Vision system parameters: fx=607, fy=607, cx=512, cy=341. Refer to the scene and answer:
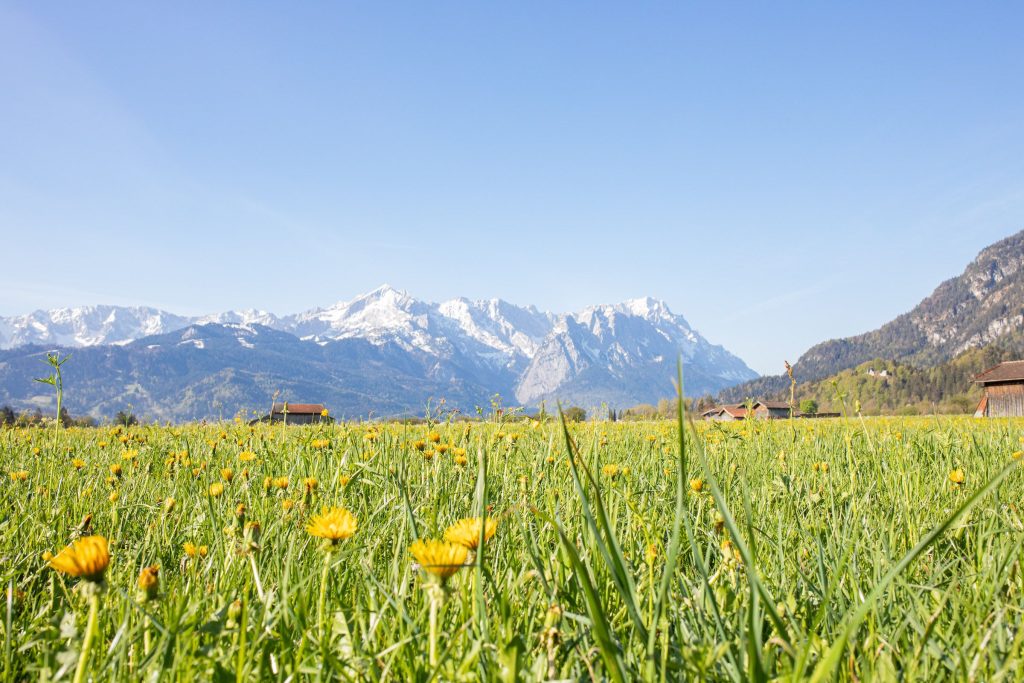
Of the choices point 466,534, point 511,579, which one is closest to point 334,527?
point 466,534

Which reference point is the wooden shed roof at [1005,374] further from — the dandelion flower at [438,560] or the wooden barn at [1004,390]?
the dandelion flower at [438,560]

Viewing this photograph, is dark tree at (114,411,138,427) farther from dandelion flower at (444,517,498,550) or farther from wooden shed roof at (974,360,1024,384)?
wooden shed roof at (974,360,1024,384)

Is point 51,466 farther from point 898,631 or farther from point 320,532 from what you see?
point 898,631

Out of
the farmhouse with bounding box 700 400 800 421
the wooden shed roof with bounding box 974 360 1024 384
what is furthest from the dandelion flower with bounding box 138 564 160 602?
the wooden shed roof with bounding box 974 360 1024 384

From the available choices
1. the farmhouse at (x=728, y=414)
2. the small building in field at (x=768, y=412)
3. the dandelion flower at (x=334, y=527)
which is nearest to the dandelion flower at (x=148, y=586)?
the dandelion flower at (x=334, y=527)

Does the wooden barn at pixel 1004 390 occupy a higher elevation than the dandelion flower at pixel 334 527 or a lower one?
lower

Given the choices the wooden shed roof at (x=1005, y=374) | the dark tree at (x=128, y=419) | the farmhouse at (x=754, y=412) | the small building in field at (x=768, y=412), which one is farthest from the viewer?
the wooden shed roof at (x=1005, y=374)

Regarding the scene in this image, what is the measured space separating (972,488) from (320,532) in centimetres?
356

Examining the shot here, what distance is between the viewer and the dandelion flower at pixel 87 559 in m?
1.05

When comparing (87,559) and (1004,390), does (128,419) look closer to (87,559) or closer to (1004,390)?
(87,559)

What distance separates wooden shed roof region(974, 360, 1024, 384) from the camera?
6512 cm

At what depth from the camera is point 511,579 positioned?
1.71m

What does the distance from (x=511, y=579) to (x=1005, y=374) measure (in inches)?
3341

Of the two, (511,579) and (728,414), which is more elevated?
(511,579)
